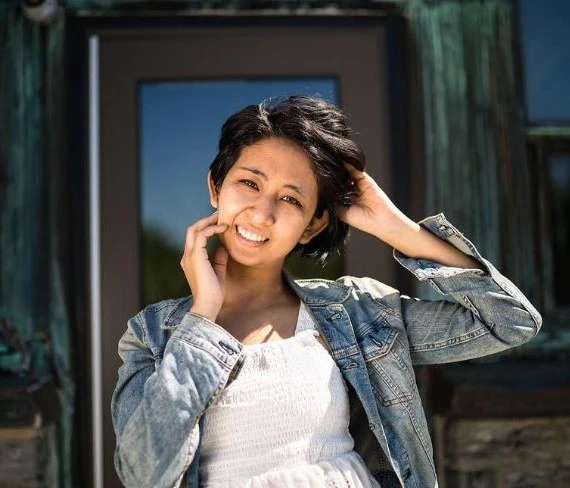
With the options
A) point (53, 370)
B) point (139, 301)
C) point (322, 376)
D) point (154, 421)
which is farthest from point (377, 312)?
point (53, 370)

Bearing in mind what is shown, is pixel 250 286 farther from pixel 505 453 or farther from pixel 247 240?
pixel 505 453

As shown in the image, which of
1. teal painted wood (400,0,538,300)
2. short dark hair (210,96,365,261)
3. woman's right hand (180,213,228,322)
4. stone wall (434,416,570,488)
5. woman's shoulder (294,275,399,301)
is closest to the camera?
woman's right hand (180,213,228,322)

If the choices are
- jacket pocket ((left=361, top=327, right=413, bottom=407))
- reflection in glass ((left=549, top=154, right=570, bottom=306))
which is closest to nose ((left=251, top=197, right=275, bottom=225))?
jacket pocket ((left=361, top=327, right=413, bottom=407))

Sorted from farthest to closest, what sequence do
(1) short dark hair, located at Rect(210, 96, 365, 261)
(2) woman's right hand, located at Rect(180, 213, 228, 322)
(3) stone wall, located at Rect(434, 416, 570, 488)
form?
(3) stone wall, located at Rect(434, 416, 570, 488), (1) short dark hair, located at Rect(210, 96, 365, 261), (2) woman's right hand, located at Rect(180, 213, 228, 322)

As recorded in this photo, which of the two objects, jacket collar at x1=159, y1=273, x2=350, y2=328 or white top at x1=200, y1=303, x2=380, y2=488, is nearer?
white top at x1=200, y1=303, x2=380, y2=488

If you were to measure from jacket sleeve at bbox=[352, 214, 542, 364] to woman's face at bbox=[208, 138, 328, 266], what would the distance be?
1.02 ft

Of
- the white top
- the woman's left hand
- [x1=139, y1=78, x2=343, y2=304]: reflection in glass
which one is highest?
[x1=139, y1=78, x2=343, y2=304]: reflection in glass

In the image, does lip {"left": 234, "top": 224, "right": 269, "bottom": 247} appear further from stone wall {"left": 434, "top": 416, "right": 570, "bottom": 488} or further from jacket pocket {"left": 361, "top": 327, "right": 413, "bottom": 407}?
stone wall {"left": 434, "top": 416, "right": 570, "bottom": 488}

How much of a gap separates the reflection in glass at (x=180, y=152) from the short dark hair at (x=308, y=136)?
1.25 m

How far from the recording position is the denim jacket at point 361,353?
5.30 ft

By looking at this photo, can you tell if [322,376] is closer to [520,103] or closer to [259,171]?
[259,171]

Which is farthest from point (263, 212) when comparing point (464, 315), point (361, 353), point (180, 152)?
point (180, 152)

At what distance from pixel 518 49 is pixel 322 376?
78.0 inches

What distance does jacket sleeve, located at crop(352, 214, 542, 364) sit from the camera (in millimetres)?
1892
